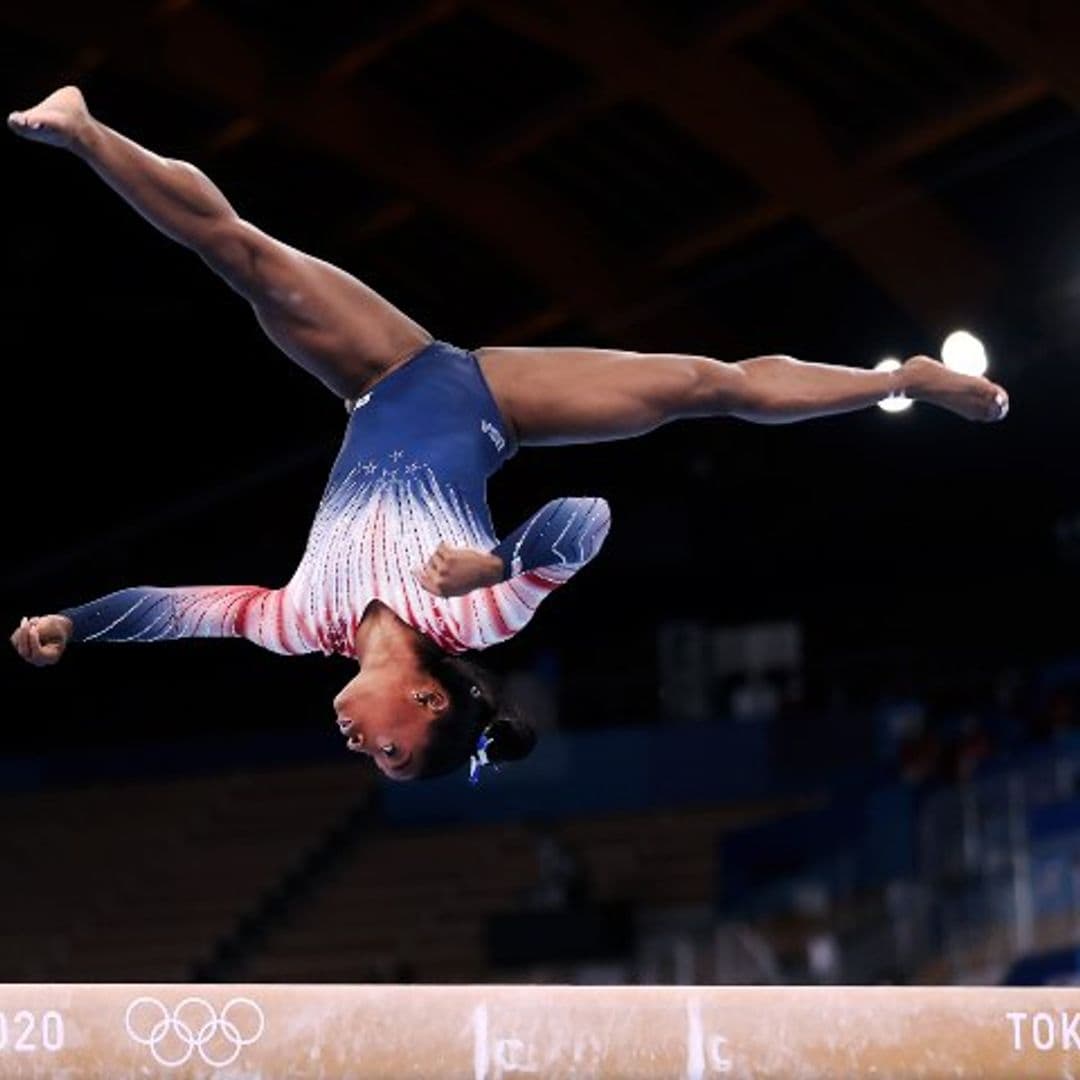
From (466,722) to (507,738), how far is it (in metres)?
0.13

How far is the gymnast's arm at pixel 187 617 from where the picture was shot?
225 inches

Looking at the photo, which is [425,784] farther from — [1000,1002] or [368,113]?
[1000,1002]

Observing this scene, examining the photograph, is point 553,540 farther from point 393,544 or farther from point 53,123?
point 53,123

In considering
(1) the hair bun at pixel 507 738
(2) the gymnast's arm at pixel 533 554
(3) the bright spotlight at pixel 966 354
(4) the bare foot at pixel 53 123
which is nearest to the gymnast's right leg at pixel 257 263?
(4) the bare foot at pixel 53 123

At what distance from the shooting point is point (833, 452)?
59.7ft

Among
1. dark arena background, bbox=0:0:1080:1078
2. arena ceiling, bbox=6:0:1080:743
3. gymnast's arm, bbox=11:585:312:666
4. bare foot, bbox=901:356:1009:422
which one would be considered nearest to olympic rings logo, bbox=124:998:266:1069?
gymnast's arm, bbox=11:585:312:666

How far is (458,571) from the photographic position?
5.05m

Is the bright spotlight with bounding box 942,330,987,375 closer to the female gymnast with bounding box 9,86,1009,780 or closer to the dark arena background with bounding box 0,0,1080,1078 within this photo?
the female gymnast with bounding box 9,86,1009,780

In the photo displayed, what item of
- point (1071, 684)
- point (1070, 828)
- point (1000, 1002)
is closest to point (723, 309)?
point (1071, 684)

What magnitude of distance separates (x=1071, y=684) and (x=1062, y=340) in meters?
3.46

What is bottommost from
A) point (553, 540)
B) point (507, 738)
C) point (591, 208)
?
point (507, 738)

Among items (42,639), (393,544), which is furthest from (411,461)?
(42,639)

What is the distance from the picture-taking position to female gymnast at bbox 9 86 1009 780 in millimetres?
5402

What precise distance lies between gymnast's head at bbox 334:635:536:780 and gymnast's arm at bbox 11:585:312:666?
0.35m
